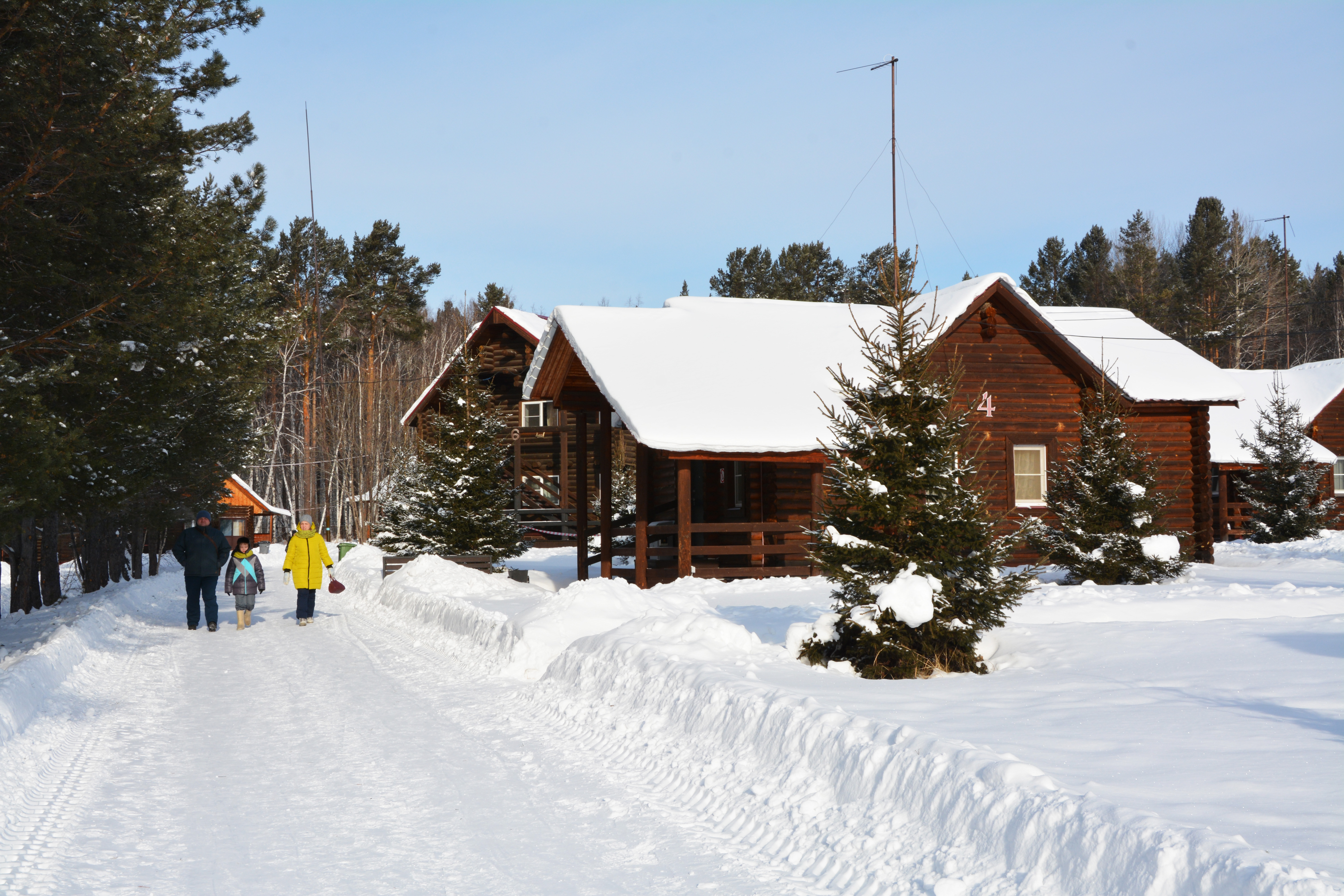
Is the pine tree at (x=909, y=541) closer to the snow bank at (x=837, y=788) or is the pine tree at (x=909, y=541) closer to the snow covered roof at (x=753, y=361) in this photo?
the snow bank at (x=837, y=788)

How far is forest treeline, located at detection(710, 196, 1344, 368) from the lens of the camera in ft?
181

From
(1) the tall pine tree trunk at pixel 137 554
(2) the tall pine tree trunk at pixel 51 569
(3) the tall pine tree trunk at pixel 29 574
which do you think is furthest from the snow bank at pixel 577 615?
(1) the tall pine tree trunk at pixel 137 554

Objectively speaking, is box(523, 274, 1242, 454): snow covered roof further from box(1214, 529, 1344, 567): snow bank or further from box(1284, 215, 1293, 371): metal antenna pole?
box(1284, 215, 1293, 371): metal antenna pole

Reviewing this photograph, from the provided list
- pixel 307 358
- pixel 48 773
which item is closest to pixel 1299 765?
pixel 48 773

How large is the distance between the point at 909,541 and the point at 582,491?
13.3m

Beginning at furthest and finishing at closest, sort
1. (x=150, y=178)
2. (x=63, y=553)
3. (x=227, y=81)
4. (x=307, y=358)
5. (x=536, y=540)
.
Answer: (x=307, y=358), (x=63, y=553), (x=536, y=540), (x=227, y=81), (x=150, y=178)

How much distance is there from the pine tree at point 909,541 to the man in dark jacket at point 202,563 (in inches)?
428

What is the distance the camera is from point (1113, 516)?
627 inches

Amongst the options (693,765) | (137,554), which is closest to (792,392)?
(693,765)

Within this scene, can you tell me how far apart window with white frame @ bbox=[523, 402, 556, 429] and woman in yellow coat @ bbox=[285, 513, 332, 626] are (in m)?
19.4

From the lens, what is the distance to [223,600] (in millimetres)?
23422

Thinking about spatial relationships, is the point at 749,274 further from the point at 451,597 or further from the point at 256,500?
the point at 451,597

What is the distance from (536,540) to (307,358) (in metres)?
23.4

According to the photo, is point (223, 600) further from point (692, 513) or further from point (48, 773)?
point (48, 773)
